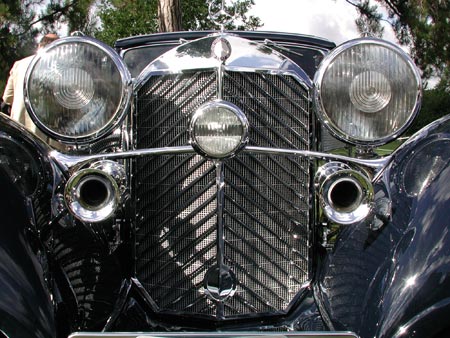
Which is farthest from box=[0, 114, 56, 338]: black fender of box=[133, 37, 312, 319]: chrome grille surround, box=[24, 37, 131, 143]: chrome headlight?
box=[133, 37, 312, 319]: chrome grille surround

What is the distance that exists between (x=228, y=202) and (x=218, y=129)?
35 centimetres

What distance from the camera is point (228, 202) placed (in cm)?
205

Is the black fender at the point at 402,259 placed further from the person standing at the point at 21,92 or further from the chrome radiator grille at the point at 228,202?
the person standing at the point at 21,92

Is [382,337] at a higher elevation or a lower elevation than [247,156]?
lower

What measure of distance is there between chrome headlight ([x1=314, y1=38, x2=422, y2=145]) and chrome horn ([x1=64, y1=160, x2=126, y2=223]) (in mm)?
746

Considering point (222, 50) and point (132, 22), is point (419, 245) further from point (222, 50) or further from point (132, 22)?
point (132, 22)

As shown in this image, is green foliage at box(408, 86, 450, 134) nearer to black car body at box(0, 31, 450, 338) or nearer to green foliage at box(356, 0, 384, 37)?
green foliage at box(356, 0, 384, 37)

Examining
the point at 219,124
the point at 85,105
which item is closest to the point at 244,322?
the point at 219,124

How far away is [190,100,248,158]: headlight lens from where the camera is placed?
1.77m

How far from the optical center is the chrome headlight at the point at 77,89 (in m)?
1.95

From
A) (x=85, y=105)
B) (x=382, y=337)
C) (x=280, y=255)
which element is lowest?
(x=382, y=337)

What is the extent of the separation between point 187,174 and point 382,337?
2.82 feet

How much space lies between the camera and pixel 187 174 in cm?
210

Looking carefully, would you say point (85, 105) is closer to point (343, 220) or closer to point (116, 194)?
point (116, 194)
